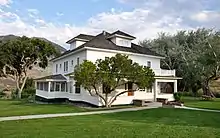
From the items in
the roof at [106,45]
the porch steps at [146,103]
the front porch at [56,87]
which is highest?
the roof at [106,45]

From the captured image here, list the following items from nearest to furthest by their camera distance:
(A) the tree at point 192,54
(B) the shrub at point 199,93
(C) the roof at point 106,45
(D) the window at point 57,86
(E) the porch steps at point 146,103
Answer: (E) the porch steps at point 146,103 < (C) the roof at point 106,45 < (D) the window at point 57,86 < (A) the tree at point 192,54 < (B) the shrub at point 199,93

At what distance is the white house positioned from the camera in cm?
2802

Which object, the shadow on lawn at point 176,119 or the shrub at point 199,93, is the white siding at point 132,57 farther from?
the shrub at point 199,93

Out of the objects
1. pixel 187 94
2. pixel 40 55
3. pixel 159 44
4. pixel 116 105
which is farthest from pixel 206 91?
pixel 40 55

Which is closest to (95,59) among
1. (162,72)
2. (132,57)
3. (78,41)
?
(132,57)

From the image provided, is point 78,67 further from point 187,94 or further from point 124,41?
point 187,94

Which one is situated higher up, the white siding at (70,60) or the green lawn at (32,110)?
the white siding at (70,60)

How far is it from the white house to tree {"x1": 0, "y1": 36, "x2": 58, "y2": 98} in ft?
31.1

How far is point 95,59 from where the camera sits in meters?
28.0

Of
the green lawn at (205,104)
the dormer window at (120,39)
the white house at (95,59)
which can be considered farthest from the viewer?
the dormer window at (120,39)

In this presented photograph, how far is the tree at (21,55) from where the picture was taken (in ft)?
138

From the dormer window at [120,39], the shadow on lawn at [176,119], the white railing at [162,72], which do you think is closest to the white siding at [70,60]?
the dormer window at [120,39]

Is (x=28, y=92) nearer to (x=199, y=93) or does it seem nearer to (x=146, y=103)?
(x=146, y=103)

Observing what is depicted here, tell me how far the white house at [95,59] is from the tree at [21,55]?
9480 mm
